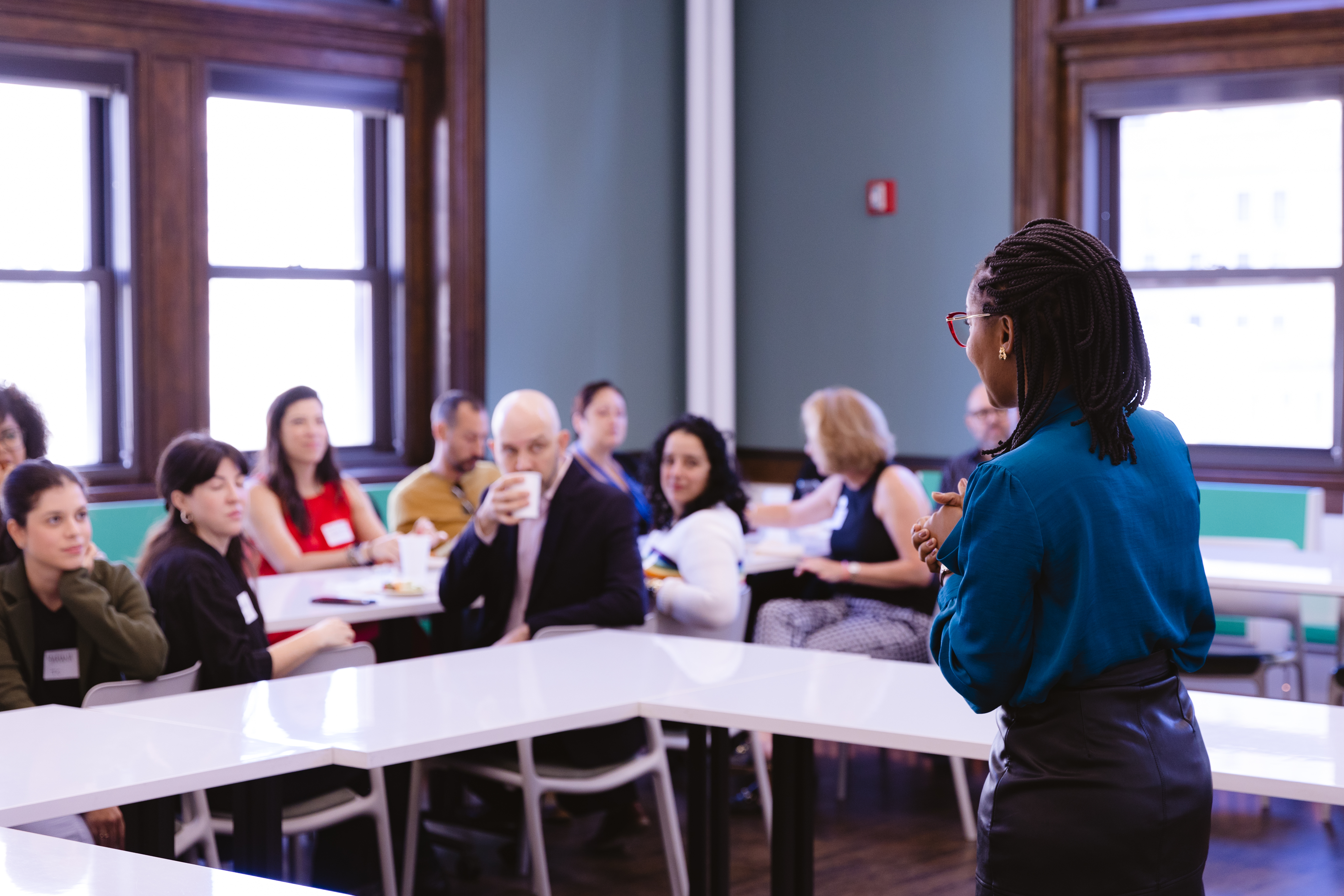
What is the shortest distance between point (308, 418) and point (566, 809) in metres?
1.61

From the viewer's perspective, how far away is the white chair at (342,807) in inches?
119

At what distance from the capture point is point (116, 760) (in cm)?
229

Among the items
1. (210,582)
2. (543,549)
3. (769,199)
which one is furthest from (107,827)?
(769,199)

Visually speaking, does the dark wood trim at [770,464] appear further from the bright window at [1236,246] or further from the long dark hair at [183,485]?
the long dark hair at [183,485]

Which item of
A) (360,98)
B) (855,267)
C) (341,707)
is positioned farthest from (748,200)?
(341,707)

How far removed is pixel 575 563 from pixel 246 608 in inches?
33.5

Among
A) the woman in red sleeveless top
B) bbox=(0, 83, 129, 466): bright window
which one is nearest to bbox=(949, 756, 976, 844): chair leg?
the woman in red sleeveless top

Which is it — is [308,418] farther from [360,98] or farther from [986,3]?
[986,3]

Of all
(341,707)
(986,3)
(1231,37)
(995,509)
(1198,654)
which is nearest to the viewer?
(995,509)

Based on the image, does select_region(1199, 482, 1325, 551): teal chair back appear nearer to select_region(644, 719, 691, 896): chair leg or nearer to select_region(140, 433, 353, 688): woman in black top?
select_region(644, 719, 691, 896): chair leg

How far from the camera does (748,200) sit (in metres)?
7.25

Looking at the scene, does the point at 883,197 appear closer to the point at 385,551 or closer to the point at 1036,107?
the point at 1036,107

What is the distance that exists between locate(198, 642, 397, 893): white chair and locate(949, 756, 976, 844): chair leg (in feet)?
5.85

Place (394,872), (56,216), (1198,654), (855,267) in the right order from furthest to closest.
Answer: (855,267) < (56,216) < (394,872) < (1198,654)
